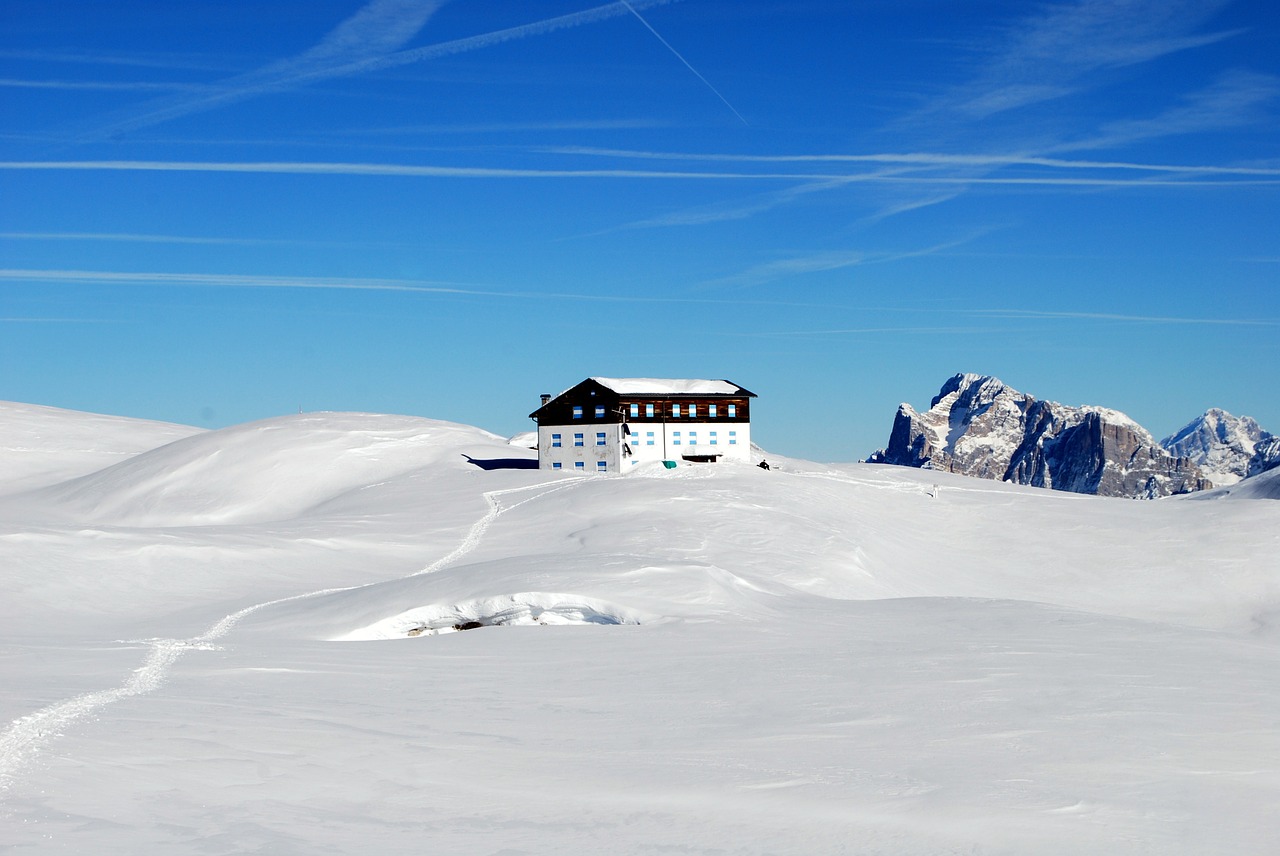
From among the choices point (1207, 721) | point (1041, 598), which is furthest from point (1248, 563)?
point (1207, 721)

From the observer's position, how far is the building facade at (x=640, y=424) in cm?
7958

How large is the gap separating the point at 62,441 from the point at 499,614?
297 feet

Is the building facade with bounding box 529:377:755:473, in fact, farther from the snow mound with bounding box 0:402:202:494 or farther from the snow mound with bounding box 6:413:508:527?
the snow mound with bounding box 0:402:202:494

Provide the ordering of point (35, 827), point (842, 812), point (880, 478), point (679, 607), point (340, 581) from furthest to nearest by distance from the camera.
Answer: point (880, 478)
point (340, 581)
point (679, 607)
point (842, 812)
point (35, 827)

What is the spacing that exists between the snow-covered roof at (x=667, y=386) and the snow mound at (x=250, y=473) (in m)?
12.8

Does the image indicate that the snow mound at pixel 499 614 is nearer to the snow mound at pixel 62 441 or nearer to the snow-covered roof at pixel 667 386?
the snow-covered roof at pixel 667 386

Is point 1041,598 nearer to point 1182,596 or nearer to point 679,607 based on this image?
point 1182,596

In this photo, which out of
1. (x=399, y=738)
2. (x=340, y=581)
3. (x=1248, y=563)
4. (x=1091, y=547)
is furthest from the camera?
(x=1091, y=547)

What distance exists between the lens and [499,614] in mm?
33750

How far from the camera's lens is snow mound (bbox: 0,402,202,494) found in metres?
97.5

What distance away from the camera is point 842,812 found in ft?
46.6

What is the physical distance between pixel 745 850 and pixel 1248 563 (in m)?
52.1

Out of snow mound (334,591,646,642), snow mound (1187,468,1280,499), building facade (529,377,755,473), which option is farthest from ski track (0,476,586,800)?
snow mound (1187,468,1280,499)

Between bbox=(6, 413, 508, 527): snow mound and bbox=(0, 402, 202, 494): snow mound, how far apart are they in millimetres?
9240
